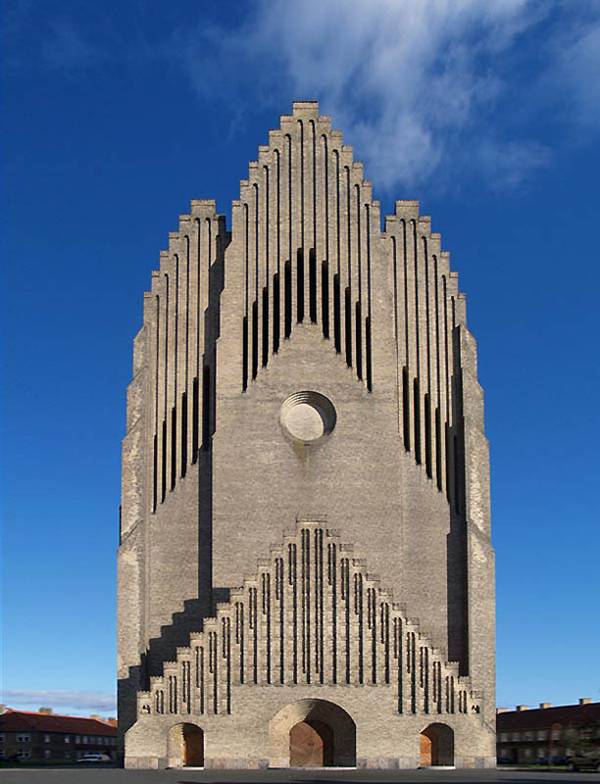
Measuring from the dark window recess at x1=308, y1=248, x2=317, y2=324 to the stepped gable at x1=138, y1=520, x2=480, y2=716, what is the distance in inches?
550

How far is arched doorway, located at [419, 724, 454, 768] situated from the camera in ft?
174

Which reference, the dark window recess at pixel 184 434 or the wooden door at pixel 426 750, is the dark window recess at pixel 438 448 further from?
the dark window recess at pixel 184 434

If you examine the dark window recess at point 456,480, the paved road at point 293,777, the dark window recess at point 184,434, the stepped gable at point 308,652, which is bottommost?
the paved road at point 293,777

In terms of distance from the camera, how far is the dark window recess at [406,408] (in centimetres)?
6050

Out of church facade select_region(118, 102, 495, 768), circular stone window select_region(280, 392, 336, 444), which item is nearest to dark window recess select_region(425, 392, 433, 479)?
church facade select_region(118, 102, 495, 768)

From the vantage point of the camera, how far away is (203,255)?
208 ft

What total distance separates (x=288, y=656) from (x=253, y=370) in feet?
48.2

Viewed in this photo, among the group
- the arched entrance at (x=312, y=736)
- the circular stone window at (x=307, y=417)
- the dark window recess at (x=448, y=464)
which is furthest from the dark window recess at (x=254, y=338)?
the arched entrance at (x=312, y=736)

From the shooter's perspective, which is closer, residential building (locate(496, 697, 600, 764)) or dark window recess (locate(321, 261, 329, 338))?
dark window recess (locate(321, 261, 329, 338))

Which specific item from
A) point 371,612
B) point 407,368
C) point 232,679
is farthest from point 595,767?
point 407,368

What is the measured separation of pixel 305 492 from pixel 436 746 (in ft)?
42.8

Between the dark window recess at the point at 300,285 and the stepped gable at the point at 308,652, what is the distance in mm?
14000

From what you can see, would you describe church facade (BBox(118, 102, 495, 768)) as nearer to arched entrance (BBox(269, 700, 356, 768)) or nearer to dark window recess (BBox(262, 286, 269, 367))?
arched entrance (BBox(269, 700, 356, 768))

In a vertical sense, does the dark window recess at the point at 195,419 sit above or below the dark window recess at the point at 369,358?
below
